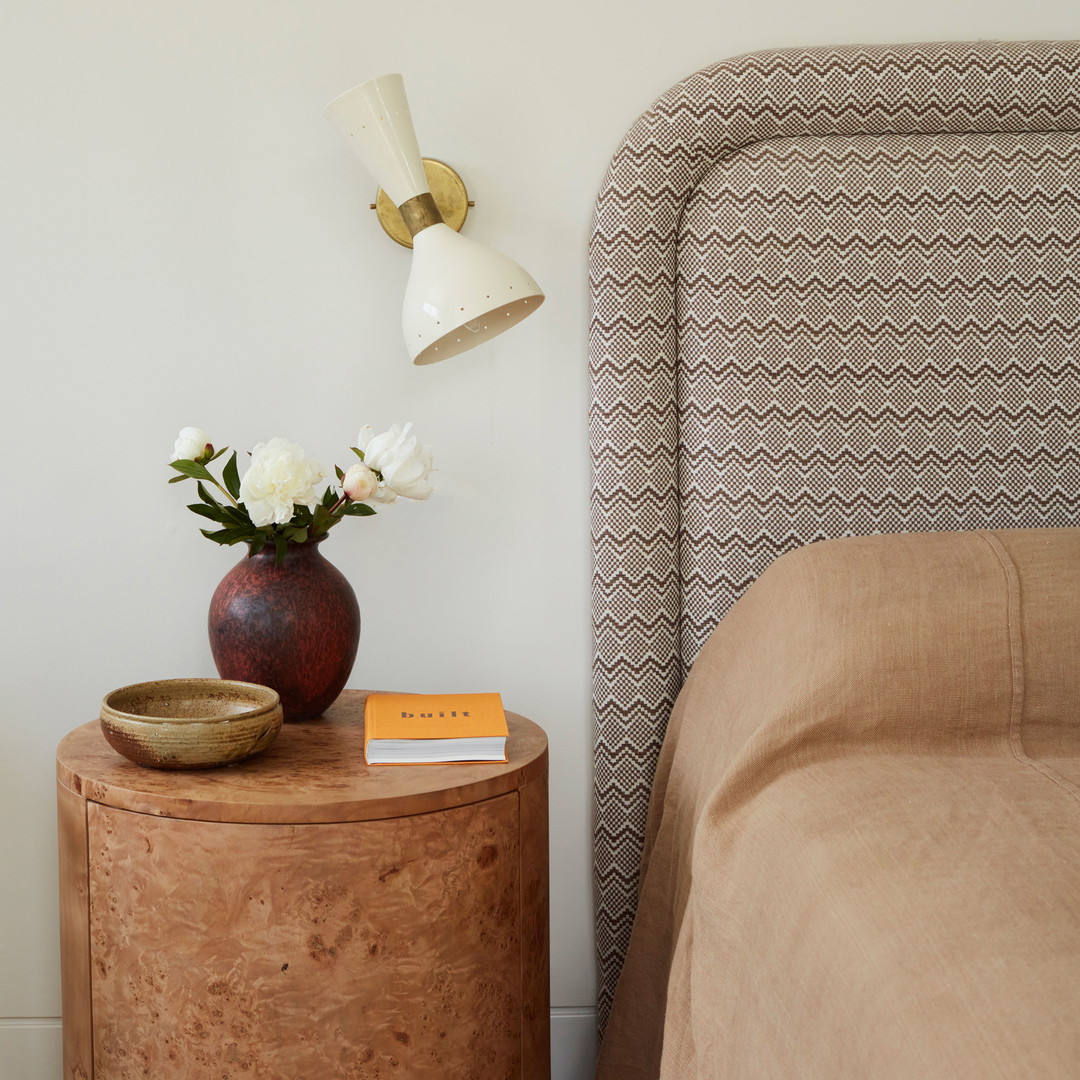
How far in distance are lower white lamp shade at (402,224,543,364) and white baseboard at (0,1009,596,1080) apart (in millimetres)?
956

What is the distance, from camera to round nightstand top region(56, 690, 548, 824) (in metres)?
0.86

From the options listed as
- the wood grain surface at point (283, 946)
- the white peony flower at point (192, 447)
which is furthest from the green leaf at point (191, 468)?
the wood grain surface at point (283, 946)

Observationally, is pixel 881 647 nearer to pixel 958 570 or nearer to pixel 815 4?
pixel 958 570

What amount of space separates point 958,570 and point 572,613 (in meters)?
0.54

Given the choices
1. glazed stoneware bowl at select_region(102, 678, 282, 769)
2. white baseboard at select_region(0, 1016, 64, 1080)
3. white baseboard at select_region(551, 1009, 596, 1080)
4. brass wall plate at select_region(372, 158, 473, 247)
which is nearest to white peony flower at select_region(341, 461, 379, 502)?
glazed stoneware bowl at select_region(102, 678, 282, 769)

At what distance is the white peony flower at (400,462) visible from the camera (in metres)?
1.09

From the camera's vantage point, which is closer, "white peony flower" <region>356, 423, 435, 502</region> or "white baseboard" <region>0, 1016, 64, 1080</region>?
"white peony flower" <region>356, 423, 435, 502</region>

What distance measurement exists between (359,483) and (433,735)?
29 cm

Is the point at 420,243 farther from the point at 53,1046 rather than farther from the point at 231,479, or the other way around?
the point at 53,1046

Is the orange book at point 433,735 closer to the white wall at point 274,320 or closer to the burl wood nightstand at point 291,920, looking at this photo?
the burl wood nightstand at point 291,920

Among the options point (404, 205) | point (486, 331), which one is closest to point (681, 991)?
point (486, 331)

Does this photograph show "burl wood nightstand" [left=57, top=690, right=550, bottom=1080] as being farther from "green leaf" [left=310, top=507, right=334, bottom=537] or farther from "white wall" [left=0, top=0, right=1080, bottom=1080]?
"white wall" [left=0, top=0, right=1080, bottom=1080]

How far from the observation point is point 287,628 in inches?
42.0

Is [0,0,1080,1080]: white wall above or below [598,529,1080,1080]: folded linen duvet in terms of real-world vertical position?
above
